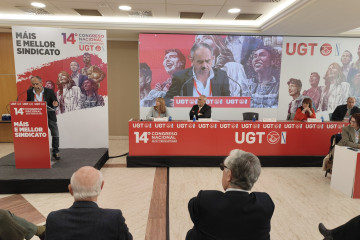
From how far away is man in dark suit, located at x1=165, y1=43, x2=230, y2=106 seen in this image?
6.81 m

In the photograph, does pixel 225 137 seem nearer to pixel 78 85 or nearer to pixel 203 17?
pixel 203 17

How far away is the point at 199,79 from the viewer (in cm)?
690

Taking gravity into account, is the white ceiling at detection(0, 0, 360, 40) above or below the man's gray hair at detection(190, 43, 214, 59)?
above

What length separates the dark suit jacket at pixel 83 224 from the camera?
1234mm

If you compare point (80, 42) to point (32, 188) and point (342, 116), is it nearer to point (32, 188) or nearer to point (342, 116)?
point (32, 188)

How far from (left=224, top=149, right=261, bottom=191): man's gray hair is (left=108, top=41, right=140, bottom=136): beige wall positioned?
21.2 feet

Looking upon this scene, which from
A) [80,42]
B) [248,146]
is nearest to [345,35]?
[248,146]

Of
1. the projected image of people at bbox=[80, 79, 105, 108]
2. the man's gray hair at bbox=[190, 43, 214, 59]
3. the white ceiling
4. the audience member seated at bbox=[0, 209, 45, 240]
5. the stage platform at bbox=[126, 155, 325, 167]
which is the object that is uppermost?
the white ceiling

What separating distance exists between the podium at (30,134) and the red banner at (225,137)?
5.00 ft

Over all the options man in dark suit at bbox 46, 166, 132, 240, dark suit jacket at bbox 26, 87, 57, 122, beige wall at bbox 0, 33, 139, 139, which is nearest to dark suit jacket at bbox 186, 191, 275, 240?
man in dark suit at bbox 46, 166, 132, 240

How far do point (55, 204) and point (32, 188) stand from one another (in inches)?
24.1

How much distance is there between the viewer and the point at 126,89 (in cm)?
755

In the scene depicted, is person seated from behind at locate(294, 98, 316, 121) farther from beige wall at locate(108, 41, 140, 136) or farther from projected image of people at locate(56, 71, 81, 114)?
projected image of people at locate(56, 71, 81, 114)

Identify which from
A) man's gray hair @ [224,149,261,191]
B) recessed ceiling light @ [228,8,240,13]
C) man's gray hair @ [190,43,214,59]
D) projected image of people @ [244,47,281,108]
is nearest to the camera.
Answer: man's gray hair @ [224,149,261,191]
